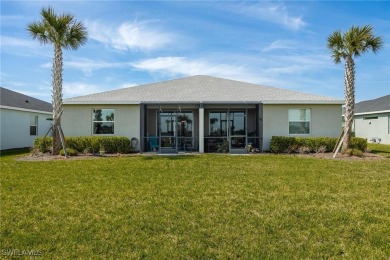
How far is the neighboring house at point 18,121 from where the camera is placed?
68.9 feet

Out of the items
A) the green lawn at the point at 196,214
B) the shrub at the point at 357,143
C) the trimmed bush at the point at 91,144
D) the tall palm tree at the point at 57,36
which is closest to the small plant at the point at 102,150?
the trimmed bush at the point at 91,144

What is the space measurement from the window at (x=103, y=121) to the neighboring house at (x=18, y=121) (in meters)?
7.27

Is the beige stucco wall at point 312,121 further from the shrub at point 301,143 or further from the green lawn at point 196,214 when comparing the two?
the green lawn at point 196,214

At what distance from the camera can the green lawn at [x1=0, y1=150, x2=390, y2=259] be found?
14.3ft

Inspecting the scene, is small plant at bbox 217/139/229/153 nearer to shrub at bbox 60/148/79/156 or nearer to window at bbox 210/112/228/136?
window at bbox 210/112/228/136

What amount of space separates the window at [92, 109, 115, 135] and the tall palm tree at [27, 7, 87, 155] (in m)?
3.07

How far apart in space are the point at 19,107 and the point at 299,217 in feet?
75.8

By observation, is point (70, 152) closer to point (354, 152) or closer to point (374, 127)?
point (354, 152)

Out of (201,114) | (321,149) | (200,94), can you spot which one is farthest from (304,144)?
(200,94)

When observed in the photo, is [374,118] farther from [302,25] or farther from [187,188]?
[187,188]

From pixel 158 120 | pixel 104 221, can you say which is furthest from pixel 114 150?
pixel 104 221

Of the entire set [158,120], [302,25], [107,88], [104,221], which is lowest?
[104,221]

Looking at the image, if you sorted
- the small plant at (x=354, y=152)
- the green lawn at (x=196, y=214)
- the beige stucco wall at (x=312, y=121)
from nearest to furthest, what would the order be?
the green lawn at (x=196, y=214) < the small plant at (x=354, y=152) < the beige stucco wall at (x=312, y=121)

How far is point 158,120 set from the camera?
796 inches
